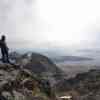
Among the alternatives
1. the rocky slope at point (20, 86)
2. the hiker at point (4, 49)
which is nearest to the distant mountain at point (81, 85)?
the rocky slope at point (20, 86)

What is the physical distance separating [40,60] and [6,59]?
9117 centimetres

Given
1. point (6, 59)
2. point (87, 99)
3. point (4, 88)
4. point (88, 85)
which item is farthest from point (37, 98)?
point (88, 85)

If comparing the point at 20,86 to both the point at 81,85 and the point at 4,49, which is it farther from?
the point at 81,85

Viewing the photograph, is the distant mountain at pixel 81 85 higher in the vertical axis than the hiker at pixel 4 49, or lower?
lower

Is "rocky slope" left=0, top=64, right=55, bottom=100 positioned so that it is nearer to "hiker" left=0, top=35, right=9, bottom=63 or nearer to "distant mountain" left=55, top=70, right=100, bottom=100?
"hiker" left=0, top=35, right=9, bottom=63

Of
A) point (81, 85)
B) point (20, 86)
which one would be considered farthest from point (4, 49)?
point (81, 85)

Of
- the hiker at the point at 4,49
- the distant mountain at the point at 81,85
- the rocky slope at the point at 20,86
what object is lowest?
the distant mountain at the point at 81,85

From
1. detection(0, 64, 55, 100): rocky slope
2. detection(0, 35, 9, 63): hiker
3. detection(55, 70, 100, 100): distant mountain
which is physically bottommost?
detection(55, 70, 100, 100): distant mountain

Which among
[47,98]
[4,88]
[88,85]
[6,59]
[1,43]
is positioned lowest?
[88,85]

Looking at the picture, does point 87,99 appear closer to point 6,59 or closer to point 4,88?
point 6,59

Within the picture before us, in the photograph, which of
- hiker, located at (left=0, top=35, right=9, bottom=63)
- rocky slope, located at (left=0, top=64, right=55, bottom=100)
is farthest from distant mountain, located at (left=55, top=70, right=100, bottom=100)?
hiker, located at (left=0, top=35, right=9, bottom=63)

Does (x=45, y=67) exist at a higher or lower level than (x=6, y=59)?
lower

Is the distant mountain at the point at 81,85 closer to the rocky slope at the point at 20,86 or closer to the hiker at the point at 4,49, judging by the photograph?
the rocky slope at the point at 20,86

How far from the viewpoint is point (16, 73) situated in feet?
107
